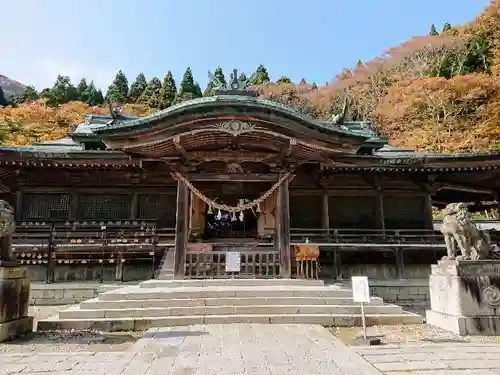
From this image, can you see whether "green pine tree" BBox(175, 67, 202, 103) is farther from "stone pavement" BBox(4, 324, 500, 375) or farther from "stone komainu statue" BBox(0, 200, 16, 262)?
"stone pavement" BBox(4, 324, 500, 375)

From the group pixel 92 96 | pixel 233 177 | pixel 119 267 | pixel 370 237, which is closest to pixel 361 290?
pixel 233 177

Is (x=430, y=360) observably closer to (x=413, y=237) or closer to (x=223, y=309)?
(x=223, y=309)

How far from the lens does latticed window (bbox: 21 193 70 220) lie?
13141 mm

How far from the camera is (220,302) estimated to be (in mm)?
8188

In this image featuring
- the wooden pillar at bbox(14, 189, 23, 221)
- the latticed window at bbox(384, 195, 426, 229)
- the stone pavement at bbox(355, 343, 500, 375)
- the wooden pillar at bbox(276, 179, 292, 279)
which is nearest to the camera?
the stone pavement at bbox(355, 343, 500, 375)

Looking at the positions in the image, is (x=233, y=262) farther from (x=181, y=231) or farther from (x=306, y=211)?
(x=306, y=211)

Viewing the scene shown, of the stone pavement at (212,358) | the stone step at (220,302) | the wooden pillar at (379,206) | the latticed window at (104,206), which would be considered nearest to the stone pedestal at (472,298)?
the stone step at (220,302)

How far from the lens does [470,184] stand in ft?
48.0

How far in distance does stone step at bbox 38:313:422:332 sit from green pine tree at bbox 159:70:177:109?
52.8 meters

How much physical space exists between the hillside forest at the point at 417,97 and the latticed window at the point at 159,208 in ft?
50.1

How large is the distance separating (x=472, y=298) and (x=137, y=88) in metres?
67.6

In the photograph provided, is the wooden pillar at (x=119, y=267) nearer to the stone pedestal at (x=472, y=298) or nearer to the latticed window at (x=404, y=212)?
the stone pedestal at (x=472, y=298)

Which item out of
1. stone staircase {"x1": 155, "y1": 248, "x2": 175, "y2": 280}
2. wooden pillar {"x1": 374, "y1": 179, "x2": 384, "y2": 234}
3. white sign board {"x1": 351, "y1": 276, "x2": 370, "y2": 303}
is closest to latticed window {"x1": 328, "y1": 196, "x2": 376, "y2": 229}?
wooden pillar {"x1": 374, "y1": 179, "x2": 384, "y2": 234}

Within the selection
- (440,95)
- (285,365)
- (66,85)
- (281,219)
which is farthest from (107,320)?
(66,85)
